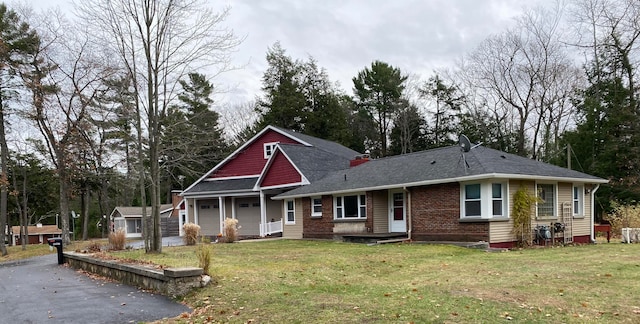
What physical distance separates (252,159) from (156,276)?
74.4 ft

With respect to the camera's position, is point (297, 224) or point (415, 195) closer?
point (415, 195)

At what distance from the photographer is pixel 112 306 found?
25.9 feet

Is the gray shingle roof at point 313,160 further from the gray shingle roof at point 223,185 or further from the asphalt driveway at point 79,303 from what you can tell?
the asphalt driveway at point 79,303

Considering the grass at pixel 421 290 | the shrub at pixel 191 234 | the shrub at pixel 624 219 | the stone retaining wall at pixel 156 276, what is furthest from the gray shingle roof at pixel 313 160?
the stone retaining wall at pixel 156 276

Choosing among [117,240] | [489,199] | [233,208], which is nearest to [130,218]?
[233,208]

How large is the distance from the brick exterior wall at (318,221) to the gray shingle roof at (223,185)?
614cm

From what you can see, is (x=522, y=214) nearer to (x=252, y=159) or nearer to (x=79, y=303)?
(x=79, y=303)

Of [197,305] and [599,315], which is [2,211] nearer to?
[197,305]

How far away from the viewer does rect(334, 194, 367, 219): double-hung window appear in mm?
20453

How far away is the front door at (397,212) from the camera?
19.5 meters

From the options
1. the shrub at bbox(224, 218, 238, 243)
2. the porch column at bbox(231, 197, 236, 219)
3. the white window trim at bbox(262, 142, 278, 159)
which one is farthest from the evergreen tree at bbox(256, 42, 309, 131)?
the shrub at bbox(224, 218, 238, 243)

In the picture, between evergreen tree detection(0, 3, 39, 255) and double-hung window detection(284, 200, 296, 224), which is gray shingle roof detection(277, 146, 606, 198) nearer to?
double-hung window detection(284, 200, 296, 224)

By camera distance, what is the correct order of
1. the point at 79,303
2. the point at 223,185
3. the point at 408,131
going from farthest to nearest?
1. the point at 408,131
2. the point at 223,185
3. the point at 79,303

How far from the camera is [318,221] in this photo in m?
22.5
